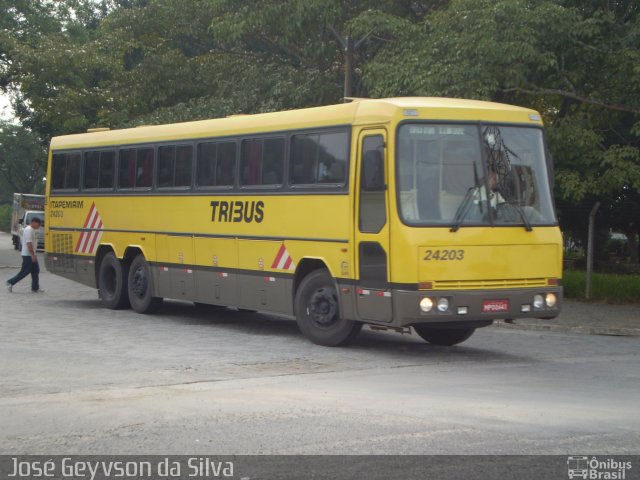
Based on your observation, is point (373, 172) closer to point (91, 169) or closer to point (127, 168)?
point (127, 168)

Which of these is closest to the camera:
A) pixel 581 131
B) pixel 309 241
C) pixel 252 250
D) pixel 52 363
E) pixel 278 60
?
pixel 52 363

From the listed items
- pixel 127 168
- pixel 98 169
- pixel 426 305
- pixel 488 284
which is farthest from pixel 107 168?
pixel 488 284

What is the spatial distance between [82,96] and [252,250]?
908 inches

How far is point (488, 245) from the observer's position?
13992 mm

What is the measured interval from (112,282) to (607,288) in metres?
10.9

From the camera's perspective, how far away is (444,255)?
45.1 feet

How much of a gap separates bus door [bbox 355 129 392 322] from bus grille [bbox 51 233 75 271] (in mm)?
9003

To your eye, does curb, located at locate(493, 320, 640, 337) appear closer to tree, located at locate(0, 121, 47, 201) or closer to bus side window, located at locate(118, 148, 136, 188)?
bus side window, located at locate(118, 148, 136, 188)

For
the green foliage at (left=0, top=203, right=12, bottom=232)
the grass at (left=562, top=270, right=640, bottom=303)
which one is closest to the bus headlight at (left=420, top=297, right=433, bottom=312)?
the grass at (left=562, top=270, right=640, bottom=303)

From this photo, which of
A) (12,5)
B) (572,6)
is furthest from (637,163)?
(12,5)

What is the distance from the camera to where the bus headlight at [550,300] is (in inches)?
565

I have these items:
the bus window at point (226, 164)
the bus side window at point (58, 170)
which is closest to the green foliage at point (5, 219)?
the bus side window at point (58, 170)

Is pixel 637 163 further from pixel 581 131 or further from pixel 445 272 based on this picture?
pixel 445 272

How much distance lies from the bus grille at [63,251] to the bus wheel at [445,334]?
27.6 feet
